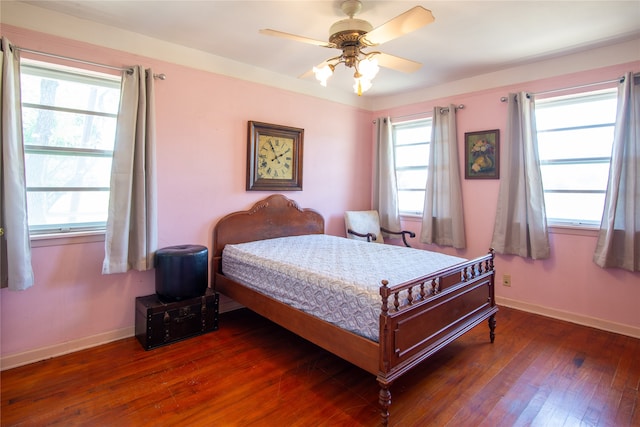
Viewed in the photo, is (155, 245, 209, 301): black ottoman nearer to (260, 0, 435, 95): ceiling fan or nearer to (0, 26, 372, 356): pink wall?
(0, 26, 372, 356): pink wall

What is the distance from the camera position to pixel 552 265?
338cm

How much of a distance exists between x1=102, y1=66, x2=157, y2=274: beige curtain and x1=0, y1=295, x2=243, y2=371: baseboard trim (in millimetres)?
599

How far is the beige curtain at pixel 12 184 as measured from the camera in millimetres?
2191

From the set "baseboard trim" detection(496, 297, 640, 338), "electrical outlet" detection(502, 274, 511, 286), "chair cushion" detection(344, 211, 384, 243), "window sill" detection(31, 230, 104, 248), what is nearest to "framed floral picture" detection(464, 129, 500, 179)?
"electrical outlet" detection(502, 274, 511, 286)

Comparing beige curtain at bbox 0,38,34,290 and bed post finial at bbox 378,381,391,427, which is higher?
beige curtain at bbox 0,38,34,290

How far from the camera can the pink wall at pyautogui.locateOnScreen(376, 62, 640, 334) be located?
301cm

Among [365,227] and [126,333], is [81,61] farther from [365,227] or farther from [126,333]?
[365,227]

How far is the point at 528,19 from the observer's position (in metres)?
2.50

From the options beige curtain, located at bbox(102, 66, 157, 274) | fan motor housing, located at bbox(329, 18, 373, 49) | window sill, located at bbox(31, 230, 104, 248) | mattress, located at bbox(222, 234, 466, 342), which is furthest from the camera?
beige curtain, located at bbox(102, 66, 157, 274)

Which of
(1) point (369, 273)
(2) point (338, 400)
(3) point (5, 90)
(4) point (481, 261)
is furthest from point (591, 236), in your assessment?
(3) point (5, 90)

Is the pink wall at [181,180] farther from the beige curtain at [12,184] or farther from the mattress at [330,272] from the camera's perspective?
the mattress at [330,272]

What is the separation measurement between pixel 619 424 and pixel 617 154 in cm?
218

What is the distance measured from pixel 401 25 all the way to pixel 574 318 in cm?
323

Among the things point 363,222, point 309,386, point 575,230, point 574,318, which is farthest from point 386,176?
point 309,386
